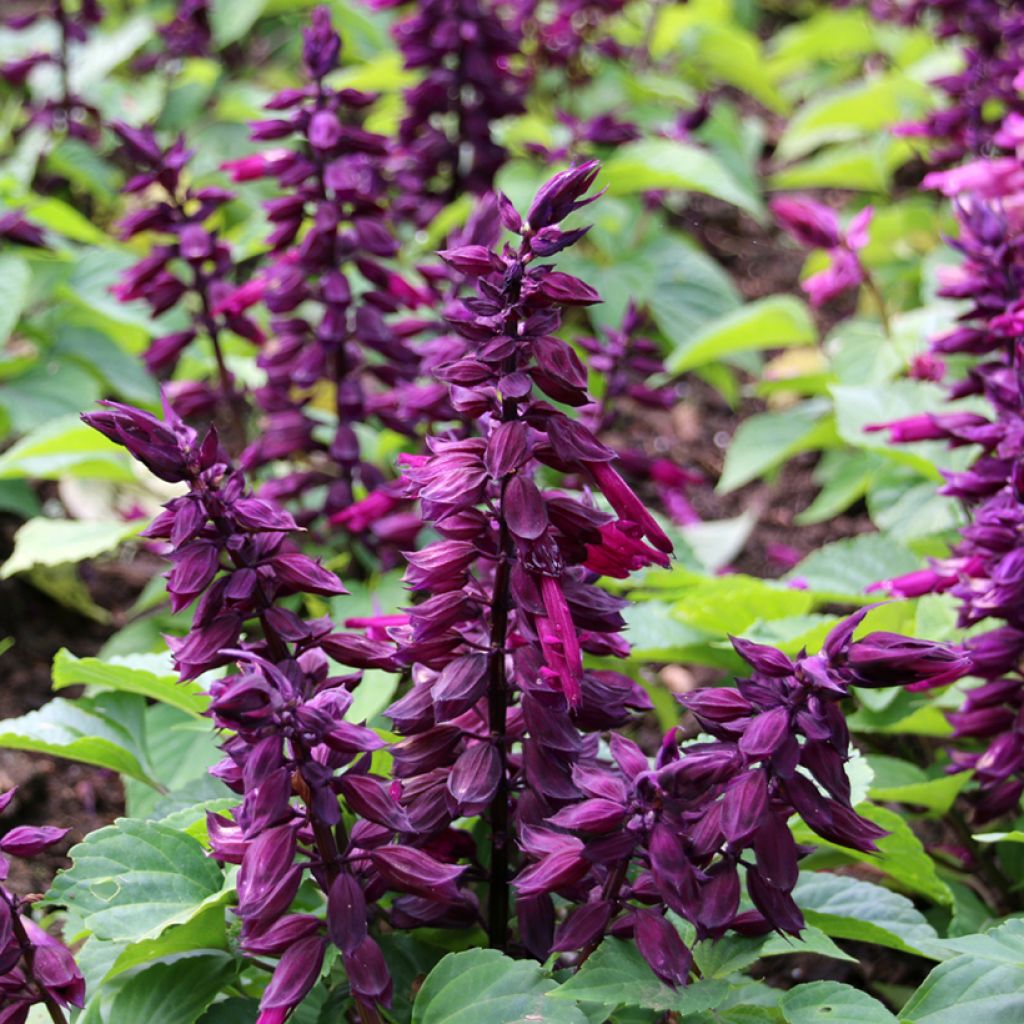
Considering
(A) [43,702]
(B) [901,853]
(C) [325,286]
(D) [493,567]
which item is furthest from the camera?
(A) [43,702]

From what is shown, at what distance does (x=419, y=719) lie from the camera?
142 centimetres

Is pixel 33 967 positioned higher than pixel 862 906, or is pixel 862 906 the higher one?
pixel 33 967

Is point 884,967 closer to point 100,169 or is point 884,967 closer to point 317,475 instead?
point 317,475

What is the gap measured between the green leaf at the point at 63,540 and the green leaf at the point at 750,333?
138 centimetres

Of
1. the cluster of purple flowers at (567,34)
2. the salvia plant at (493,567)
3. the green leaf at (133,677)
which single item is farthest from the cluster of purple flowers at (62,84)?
the green leaf at (133,677)

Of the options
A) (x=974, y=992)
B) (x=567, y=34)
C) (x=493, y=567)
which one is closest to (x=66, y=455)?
(x=493, y=567)

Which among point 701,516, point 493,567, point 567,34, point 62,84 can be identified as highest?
point 567,34

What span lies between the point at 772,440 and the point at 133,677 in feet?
6.61

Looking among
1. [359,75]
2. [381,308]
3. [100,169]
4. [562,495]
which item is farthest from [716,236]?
[562,495]

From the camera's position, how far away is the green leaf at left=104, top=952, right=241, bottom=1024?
1464mm

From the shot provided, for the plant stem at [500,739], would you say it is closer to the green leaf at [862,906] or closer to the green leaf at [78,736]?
the green leaf at [862,906]

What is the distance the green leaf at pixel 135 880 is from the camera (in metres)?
1.41

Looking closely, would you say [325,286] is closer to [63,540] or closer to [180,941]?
[63,540]

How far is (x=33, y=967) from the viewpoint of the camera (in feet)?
4.66
